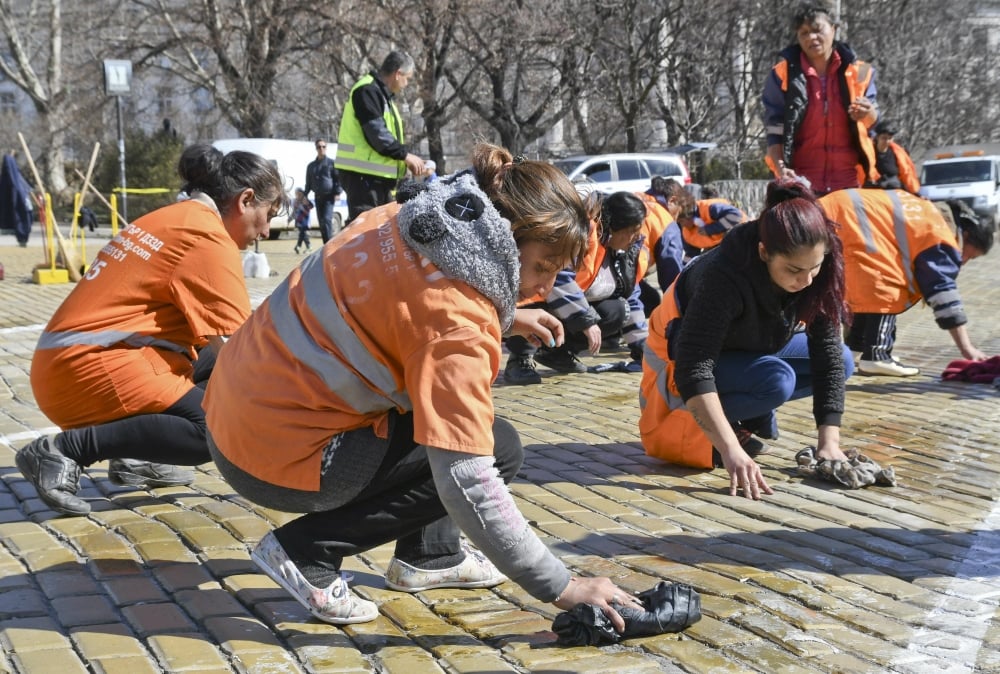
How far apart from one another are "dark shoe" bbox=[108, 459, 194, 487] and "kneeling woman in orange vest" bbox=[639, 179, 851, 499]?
1.87m

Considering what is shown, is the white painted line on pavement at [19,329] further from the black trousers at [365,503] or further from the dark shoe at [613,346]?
the black trousers at [365,503]

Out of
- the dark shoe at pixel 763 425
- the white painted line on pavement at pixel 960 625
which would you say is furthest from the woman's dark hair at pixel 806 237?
the white painted line on pavement at pixel 960 625

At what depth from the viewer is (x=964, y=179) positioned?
1094 inches

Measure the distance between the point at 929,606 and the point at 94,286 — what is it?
9.15 ft

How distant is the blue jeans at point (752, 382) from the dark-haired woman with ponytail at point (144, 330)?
183 cm

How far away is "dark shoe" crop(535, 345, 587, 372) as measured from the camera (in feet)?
23.0

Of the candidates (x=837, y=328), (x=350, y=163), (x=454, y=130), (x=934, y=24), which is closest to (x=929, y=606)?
(x=837, y=328)

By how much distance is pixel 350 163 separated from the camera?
850 centimetres

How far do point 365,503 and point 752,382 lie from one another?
79.8 inches

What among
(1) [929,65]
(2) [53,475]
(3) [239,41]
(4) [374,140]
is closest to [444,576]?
(2) [53,475]

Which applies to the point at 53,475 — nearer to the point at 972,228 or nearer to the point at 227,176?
the point at 227,176

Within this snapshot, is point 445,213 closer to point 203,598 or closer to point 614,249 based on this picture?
point 203,598

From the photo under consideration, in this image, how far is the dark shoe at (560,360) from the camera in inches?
276

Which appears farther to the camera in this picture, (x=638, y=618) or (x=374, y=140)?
(x=374, y=140)
